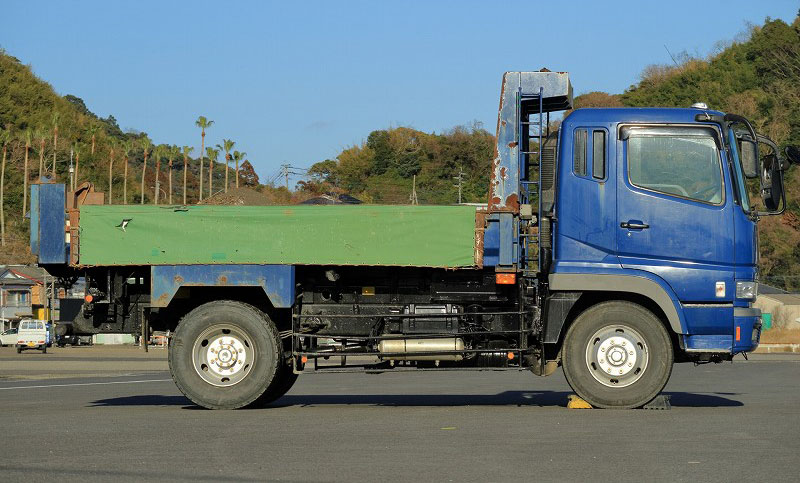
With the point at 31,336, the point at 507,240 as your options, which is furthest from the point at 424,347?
the point at 31,336

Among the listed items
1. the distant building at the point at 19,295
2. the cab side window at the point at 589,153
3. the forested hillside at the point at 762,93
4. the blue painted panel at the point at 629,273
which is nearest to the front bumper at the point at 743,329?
the blue painted panel at the point at 629,273

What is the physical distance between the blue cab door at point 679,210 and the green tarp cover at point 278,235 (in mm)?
1763

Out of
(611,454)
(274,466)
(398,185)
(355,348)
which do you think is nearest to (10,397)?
(355,348)

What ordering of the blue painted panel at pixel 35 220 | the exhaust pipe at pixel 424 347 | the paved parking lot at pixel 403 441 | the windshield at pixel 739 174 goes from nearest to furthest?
the paved parking lot at pixel 403 441 → the windshield at pixel 739 174 → the blue painted panel at pixel 35 220 → the exhaust pipe at pixel 424 347

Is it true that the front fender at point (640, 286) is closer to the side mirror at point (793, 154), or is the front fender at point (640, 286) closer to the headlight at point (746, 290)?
the headlight at point (746, 290)

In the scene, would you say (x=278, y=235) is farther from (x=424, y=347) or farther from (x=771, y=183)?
(x=771, y=183)

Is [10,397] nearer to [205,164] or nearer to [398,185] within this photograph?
[398,185]

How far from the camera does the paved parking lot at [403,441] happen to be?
794 cm

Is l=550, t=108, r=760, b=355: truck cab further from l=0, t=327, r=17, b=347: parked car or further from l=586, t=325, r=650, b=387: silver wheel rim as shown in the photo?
l=0, t=327, r=17, b=347: parked car

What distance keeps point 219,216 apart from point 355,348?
2.18 meters

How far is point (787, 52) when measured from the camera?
89.8 meters

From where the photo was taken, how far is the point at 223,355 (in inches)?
505

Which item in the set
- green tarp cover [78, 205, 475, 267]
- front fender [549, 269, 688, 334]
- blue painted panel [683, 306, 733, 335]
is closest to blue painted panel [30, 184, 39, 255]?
green tarp cover [78, 205, 475, 267]

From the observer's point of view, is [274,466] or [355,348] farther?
[355,348]
